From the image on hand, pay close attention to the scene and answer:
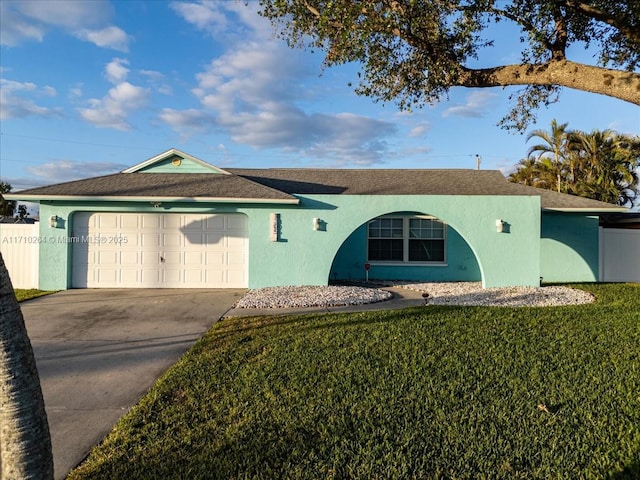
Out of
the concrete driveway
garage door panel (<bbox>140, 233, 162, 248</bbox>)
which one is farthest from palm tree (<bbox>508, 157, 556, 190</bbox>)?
garage door panel (<bbox>140, 233, 162, 248</bbox>)

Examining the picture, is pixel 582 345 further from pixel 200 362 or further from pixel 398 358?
pixel 200 362

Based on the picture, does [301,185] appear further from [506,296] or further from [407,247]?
[506,296]

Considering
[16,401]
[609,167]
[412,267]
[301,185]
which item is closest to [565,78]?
[412,267]

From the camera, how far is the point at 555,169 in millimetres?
26719

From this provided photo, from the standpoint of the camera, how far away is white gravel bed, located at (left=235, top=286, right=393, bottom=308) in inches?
382

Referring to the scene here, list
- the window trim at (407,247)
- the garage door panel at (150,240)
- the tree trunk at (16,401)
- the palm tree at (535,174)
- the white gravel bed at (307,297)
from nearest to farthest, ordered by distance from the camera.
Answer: the tree trunk at (16,401)
the white gravel bed at (307,297)
the garage door panel at (150,240)
the window trim at (407,247)
the palm tree at (535,174)

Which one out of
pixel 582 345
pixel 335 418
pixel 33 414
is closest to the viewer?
pixel 33 414

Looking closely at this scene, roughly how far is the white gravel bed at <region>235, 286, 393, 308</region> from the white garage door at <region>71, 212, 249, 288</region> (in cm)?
157

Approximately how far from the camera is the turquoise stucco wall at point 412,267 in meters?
14.6

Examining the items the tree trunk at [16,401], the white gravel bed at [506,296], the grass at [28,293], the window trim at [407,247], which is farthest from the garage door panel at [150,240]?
the tree trunk at [16,401]

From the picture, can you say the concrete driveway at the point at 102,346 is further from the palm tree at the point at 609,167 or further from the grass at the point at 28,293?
the palm tree at the point at 609,167

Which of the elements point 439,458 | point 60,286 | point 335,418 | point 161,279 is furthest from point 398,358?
point 60,286

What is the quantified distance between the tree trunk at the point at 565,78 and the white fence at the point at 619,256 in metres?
9.41

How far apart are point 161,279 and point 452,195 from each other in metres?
8.96
